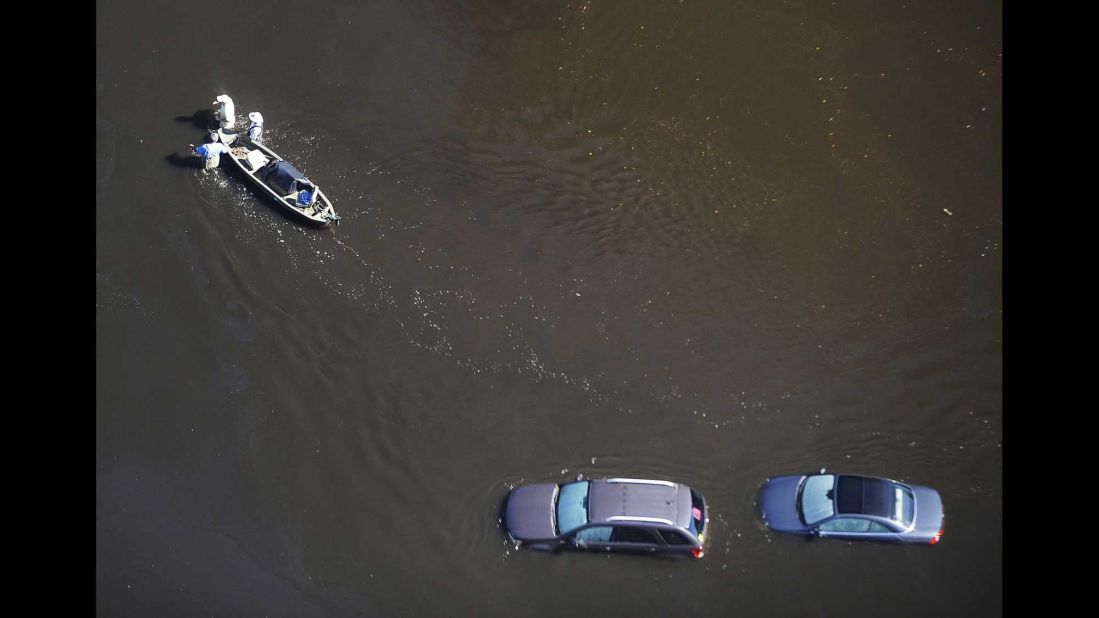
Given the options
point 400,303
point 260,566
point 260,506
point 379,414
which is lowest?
point 260,566

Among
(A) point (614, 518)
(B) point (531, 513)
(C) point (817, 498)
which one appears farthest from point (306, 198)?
(C) point (817, 498)

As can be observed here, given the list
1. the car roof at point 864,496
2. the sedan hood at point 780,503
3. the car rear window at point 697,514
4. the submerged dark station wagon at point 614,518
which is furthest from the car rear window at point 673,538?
the car roof at point 864,496

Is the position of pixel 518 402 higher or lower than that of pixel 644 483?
higher

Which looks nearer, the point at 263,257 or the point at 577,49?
the point at 263,257

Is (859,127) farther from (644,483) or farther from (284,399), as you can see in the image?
(284,399)

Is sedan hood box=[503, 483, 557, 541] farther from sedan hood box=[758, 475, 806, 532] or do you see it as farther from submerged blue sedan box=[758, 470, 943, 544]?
submerged blue sedan box=[758, 470, 943, 544]

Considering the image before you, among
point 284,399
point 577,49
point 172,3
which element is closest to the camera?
point 284,399

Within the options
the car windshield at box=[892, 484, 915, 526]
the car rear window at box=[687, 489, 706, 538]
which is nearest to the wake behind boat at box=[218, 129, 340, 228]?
the car rear window at box=[687, 489, 706, 538]

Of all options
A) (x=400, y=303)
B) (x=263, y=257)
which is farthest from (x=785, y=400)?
(x=263, y=257)
